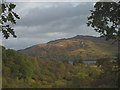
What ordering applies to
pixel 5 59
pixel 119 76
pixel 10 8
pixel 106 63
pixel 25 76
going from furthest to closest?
pixel 25 76 < pixel 5 59 < pixel 106 63 < pixel 119 76 < pixel 10 8

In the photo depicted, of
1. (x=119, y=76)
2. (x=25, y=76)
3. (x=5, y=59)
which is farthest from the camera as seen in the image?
(x=25, y=76)

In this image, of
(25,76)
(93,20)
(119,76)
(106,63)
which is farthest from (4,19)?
(25,76)

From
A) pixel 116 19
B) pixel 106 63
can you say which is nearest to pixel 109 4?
pixel 116 19

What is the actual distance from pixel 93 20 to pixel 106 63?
312 inches

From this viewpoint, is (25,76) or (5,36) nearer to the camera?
(5,36)

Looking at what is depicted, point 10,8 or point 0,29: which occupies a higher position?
point 10,8

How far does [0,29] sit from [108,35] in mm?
8052

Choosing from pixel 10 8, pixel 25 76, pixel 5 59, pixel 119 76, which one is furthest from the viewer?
pixel 25 76

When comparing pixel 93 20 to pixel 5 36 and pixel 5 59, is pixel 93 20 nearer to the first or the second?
pixel 5 36

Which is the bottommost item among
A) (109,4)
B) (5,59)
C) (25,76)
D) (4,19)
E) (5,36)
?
(25,76)

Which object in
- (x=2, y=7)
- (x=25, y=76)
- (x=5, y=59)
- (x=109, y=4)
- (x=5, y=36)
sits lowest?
(x=25, y=76)

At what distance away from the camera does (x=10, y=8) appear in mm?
4605

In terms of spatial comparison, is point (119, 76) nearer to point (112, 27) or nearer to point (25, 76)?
Result: point (112, 27)

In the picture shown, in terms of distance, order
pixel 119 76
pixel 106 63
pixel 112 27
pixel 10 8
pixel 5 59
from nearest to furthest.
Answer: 1. pixel 10 8
2. pixel 112 27
3. pixel 119 76
4. pixel 106 63
5. pixel 5 59
